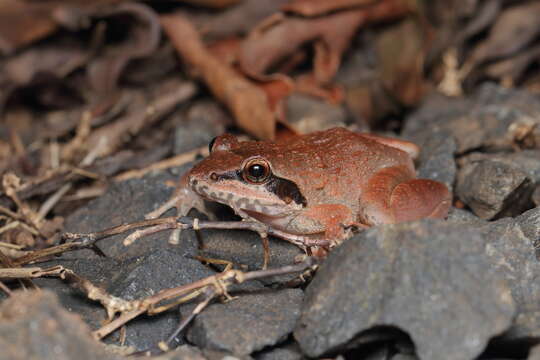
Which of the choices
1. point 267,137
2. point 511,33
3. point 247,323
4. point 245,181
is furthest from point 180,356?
point 511,33

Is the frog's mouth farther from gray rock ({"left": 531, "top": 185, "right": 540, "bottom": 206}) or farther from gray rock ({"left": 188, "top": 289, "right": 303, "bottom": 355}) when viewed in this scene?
gray rock ({"left": 531, "top": 185, "right": 540, "bottom": 206})

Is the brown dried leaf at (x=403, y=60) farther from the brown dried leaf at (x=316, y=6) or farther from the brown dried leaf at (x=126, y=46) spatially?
the brown dried leaf at (x=126, y=46)

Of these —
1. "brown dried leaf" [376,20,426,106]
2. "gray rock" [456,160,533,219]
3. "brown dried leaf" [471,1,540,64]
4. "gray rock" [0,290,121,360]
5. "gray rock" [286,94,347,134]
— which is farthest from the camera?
"brown dried leaf" [471,1,540,64]

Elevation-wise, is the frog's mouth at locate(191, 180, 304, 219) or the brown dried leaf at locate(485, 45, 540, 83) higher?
the brown dried leaf at locate(485, 45, 540, 83)

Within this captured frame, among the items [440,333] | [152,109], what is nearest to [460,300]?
[440,333]

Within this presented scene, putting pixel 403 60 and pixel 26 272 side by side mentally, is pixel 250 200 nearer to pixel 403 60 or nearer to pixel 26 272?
pixel 26 272

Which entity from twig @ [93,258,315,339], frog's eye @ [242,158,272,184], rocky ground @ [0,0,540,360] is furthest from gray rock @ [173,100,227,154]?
twig @ [93,258,315,339]
